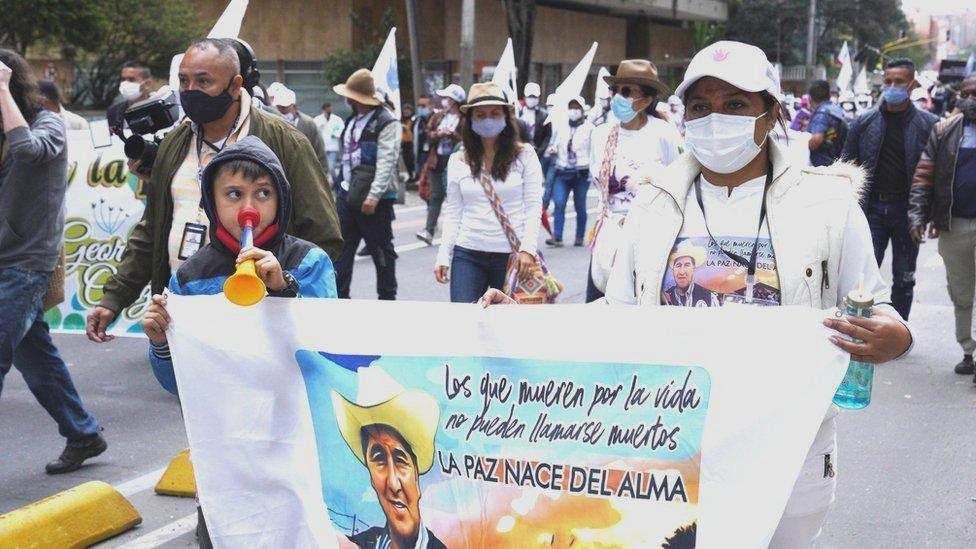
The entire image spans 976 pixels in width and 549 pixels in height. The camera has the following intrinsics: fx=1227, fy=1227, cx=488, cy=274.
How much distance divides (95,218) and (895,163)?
5.55 metres

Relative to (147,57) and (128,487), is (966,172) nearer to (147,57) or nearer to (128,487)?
(128,487)

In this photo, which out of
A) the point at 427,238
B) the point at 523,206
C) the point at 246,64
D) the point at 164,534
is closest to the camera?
the point at 164,534

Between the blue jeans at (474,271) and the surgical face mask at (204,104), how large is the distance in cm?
254

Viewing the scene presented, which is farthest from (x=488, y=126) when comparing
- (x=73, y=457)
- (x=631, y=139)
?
(x=73, y=457)

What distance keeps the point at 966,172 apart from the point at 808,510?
222 inches

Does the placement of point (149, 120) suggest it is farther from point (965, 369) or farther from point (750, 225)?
point (965, 369)

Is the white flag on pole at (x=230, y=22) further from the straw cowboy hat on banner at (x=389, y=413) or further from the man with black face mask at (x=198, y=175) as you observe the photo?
the straw cowboy hat on banner at (x=389, y=413)

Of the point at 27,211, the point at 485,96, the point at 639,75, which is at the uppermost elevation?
the point at 639,75

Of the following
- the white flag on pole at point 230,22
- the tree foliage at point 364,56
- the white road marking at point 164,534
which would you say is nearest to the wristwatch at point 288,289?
the white road marking at point 164,534

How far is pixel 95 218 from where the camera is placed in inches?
318

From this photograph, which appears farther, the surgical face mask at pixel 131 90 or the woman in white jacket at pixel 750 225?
the surgical face mask at pixel 131 90

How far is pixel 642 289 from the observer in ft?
10.5

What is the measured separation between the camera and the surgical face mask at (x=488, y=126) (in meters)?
6.76

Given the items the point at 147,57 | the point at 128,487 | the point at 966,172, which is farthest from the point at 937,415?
the point at 147,57
